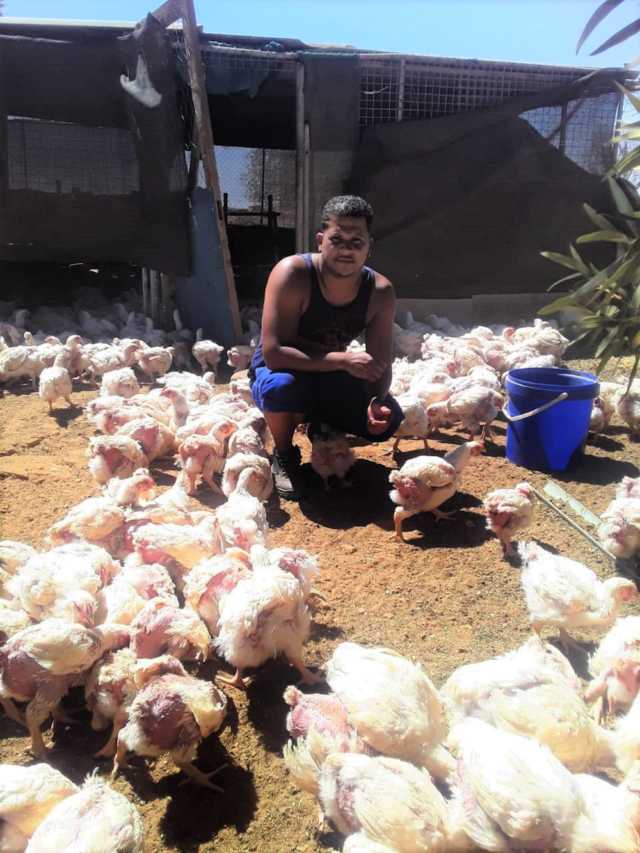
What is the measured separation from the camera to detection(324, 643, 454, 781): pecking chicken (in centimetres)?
177

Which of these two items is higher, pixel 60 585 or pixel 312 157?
pixel 312 157

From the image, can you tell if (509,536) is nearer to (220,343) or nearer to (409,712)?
(409,712)

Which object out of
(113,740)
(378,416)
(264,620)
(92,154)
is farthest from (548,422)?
(92,154)

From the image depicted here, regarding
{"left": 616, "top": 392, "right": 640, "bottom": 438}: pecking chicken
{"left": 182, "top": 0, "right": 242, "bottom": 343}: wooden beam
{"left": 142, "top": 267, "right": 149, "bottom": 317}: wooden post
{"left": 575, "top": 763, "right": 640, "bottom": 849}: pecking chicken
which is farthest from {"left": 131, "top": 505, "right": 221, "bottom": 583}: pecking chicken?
{"left": 142, "top": 267, "right": 149, "bottom": 317}: wooden post

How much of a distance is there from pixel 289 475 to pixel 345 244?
1.45m

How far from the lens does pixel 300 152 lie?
751 centimetres

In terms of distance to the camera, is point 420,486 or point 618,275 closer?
point 618,275

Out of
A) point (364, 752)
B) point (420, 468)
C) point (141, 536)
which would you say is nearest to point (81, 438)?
point (141, 536)

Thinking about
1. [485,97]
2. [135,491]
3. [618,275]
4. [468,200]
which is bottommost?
[135,491]

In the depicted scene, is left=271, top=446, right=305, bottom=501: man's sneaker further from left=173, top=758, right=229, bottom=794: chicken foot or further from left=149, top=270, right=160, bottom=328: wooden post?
left=149, top=270, right=160, bottom=328: wooden post

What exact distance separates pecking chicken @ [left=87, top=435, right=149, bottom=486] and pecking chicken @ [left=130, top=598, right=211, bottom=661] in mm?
1611

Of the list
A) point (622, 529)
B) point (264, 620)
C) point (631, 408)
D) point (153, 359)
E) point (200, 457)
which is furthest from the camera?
point (153, 359)

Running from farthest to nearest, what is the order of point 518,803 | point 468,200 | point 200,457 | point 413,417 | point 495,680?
1. point 468,200
2. point 413,417
3. point 200,457
4. point 495,680
5. point 518,803

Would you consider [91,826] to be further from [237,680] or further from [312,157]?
[312,157]
